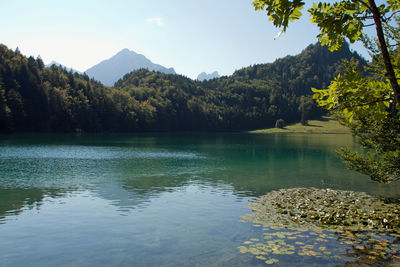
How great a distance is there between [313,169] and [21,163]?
1898 inches

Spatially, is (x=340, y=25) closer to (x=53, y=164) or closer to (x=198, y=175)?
(x=198, y=175)

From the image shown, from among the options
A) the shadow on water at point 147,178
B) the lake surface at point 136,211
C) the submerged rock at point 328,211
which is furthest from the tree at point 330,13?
the shadow on water at point 147,178

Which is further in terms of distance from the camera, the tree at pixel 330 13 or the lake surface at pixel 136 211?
the lake surface at pixel 136 211

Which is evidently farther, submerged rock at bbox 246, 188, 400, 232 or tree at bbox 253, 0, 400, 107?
submerged rock at bbox 246, 188, 400, 232

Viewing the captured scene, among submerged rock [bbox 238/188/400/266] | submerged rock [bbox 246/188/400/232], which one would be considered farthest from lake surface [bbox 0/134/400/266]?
submerged rock [bbox 246/188/400/232]

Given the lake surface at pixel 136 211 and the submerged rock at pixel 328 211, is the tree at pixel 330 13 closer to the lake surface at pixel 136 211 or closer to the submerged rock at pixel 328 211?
the lake surface at pixel 136 211

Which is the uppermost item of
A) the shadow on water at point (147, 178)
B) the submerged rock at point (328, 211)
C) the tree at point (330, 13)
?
the tree at point (330, 13)

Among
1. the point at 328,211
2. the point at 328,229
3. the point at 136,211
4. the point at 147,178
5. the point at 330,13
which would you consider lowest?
the point at 147,178

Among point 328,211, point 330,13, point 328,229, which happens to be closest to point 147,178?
point 328,211

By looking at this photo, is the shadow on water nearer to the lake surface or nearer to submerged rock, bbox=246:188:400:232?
the lake surface

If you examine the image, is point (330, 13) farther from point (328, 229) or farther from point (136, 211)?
point (136, 211)

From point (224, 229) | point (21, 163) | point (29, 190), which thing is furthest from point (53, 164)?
point (224, 229)

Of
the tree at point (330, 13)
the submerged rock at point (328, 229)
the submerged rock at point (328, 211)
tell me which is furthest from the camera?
the submerged rock at point (328, 211)

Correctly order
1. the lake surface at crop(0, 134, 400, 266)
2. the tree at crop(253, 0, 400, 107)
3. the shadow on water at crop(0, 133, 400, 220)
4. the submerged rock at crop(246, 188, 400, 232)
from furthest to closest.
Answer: the shadow on water at crop(0, 133, 400, 220) < the submerged rock at crop(246, 188, 400, 232) < the lake surface at crop(0, 134, 400, 266) < the tree at crop(253, 0, 400, 107)
